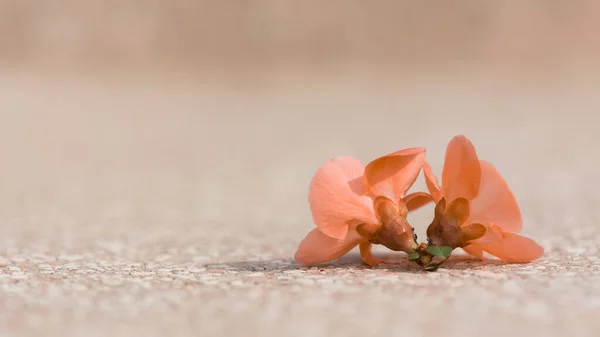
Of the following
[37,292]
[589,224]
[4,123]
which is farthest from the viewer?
[4,123]

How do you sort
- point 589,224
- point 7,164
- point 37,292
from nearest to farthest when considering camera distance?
point 37,292 → point 589,224 → point 7,164

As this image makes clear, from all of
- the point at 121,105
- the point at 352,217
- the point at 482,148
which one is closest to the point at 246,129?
the point at 121,105

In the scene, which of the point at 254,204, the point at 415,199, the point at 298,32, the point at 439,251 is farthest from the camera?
the point at 298,32

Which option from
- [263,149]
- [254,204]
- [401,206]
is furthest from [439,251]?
[263,149]

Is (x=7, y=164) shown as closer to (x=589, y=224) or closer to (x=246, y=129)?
(x=246, y=129)

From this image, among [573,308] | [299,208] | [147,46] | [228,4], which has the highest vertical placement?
[228,4]

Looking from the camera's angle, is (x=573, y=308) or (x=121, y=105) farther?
(x=121, y=105)

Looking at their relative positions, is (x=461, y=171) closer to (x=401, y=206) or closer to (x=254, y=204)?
(x=401, y=206)
